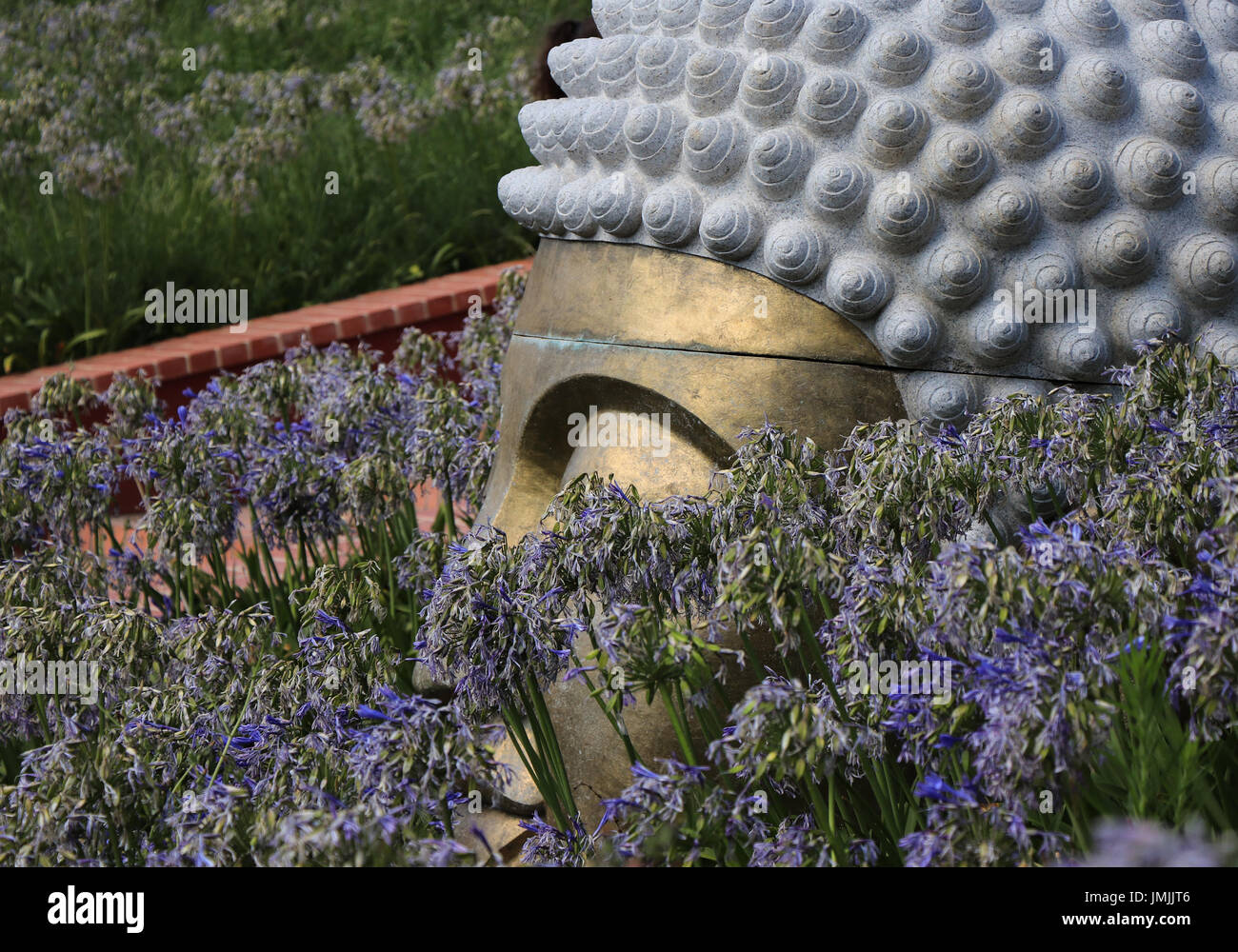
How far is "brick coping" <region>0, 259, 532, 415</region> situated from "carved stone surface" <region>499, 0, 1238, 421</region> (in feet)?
12.6

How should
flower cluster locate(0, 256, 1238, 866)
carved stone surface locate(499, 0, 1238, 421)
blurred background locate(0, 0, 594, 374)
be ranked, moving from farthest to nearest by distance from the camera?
blurred background locate(0, 0, 594, 374) < carved stone surface locate(499, 0, 1238, 421) < flower cluster locate(0, 256, 1238, 866)

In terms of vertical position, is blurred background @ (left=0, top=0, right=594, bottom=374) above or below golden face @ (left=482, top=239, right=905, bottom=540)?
above

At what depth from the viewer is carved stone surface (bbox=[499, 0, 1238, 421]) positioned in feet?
7.55

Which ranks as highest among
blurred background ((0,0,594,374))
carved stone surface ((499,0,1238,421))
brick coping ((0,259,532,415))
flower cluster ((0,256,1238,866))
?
blurred background ((0,0,594,374))

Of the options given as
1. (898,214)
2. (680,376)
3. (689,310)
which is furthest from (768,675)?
(898,214)

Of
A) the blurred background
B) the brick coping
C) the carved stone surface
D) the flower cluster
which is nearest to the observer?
the flower cluster

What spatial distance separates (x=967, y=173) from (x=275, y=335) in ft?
16.7

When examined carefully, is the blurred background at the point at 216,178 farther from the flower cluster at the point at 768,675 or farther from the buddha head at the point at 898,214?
the flower cluster at the point at 768,675

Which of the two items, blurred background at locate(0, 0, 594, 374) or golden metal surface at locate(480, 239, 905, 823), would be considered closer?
golden metal surface at locate(480, 239, 905, 823)

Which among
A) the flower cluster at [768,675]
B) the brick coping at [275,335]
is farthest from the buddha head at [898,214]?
the brick coping at [275,335]

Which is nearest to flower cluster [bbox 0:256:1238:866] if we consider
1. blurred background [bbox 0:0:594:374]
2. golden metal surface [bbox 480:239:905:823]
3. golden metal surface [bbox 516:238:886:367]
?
golden metal surface [bbox 480:239:905:823]

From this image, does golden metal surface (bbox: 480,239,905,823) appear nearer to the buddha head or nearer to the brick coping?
the buddha head

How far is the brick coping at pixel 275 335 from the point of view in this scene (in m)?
6.43

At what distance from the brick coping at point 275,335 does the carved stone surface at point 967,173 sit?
385cm
